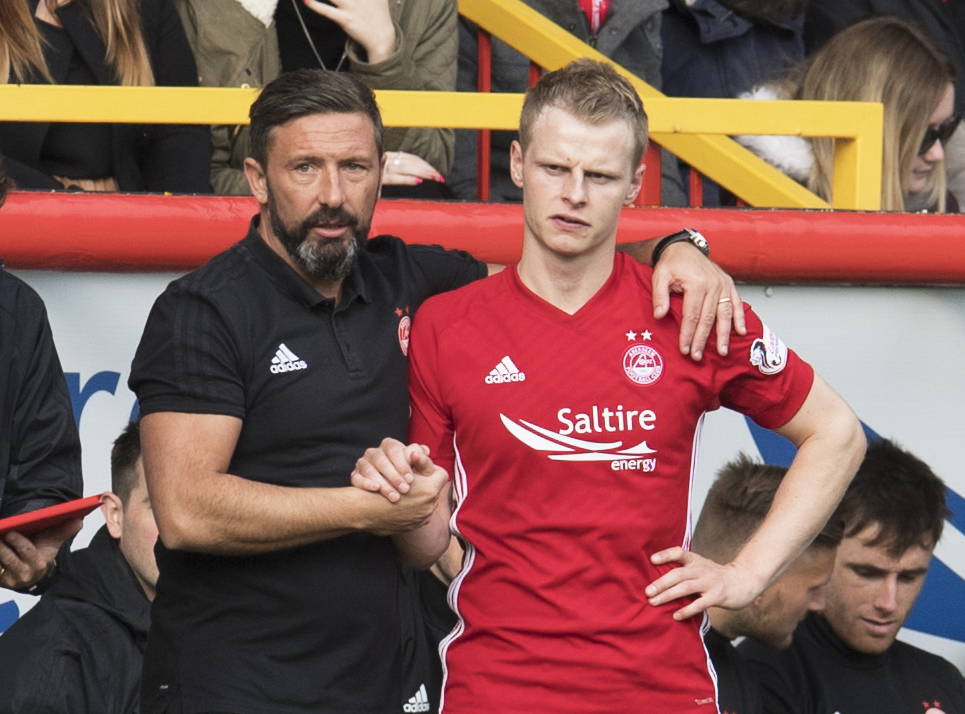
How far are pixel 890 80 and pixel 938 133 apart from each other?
38 cm

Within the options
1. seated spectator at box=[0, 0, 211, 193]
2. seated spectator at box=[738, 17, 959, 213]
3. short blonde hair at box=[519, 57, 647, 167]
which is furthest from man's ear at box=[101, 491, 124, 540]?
seated spectator at box=[738, 17, 959, 213]

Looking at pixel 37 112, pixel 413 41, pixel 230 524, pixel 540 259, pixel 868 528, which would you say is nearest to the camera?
pixel 230 524

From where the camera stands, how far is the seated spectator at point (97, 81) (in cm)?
438

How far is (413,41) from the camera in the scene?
4.93m

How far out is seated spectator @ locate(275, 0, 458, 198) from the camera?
4660mm

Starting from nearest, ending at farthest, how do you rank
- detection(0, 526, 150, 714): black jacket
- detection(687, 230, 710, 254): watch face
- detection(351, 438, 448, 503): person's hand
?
detection(351, 438, 448, 503): person's hand
detection(687, 230, 710, 254): watch face
detection(0, 526, 150, 714): black jacket

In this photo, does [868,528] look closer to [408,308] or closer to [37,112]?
[408,308]

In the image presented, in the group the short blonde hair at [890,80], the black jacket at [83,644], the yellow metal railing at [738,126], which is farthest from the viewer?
the short blonde hair at [890,80]

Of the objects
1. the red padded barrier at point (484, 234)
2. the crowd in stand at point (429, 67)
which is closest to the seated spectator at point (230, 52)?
the crowd in stand at point (429, 67)

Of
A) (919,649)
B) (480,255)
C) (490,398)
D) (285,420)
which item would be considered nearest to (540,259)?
(490,398)

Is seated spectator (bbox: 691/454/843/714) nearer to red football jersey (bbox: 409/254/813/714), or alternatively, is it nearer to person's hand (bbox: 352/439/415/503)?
red football jersey (bbox: 409/254/813/714)

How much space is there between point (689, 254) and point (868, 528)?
1685mm

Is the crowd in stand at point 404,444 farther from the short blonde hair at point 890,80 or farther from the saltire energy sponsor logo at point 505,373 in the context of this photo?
the short blonde hair at point 890,80

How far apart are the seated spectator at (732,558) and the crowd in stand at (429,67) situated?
1.33m
